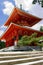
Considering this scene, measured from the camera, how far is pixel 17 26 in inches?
1785

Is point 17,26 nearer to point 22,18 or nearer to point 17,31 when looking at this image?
point 17,31

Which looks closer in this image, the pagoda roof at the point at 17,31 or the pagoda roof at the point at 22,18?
the pagoda roof at the point at 17,31

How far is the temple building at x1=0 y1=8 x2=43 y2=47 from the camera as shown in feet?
151

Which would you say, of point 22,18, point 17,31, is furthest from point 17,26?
point 22,18

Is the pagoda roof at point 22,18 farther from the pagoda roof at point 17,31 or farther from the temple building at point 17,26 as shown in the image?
the pagoda roof at point 17,31

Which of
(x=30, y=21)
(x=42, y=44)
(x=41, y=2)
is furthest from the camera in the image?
(x=30, y=21)

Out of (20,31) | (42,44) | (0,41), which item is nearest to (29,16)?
(20,31)

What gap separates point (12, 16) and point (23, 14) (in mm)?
2855

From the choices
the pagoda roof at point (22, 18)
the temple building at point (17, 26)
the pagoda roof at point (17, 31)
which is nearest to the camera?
the pagoda roof at point (17, 31)

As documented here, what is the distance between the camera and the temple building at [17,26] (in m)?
46.1

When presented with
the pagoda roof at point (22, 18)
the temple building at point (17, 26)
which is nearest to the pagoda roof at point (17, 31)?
the temple building at point (17, 26)

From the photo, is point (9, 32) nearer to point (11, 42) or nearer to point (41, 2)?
point (11, 42)

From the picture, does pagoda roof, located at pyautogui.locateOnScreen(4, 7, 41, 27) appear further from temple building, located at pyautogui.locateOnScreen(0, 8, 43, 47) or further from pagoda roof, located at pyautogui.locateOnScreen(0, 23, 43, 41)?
pagoda roof, located at pyautogui.locateOnScreen(0, 23, 43, 41)

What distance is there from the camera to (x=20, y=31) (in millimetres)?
47000
